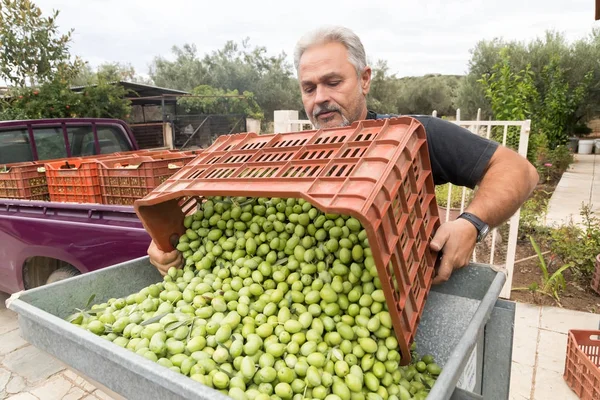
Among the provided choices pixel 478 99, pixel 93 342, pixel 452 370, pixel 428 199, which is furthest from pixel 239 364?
→ pixel 478 99

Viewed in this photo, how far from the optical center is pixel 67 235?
336 centimetres

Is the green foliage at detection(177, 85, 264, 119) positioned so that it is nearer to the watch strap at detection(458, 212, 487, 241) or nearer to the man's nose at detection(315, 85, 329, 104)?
the man's nose at detection(315, 85, 329, 104)


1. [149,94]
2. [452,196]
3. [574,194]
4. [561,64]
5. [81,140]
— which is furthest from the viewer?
[149,94]

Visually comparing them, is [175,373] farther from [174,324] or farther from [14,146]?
[14,146]

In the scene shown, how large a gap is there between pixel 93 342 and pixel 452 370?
1062 millimetres

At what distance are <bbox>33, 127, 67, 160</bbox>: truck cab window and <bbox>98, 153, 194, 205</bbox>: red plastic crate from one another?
1.53 meters

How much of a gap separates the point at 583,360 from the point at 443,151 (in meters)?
1.88

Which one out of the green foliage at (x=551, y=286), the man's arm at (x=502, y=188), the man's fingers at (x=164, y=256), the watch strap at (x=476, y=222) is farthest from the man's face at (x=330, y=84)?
the green foliage at (x=551, y=286)

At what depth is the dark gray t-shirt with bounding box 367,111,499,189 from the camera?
213 cm

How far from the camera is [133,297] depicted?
1780 mm

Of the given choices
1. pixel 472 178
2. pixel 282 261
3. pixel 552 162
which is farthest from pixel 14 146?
pixel 552 162

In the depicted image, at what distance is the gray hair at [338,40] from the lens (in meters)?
2.50

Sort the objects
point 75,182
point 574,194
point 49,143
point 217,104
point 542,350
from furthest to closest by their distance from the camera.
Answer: point 217,104
point 574,194
point 49,143
point 75,182
point 542,350

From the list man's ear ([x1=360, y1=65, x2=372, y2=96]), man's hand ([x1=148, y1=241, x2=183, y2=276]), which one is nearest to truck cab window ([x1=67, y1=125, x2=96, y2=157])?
man's hand ([x1=148, y1=241, x2=183, y2=276])
